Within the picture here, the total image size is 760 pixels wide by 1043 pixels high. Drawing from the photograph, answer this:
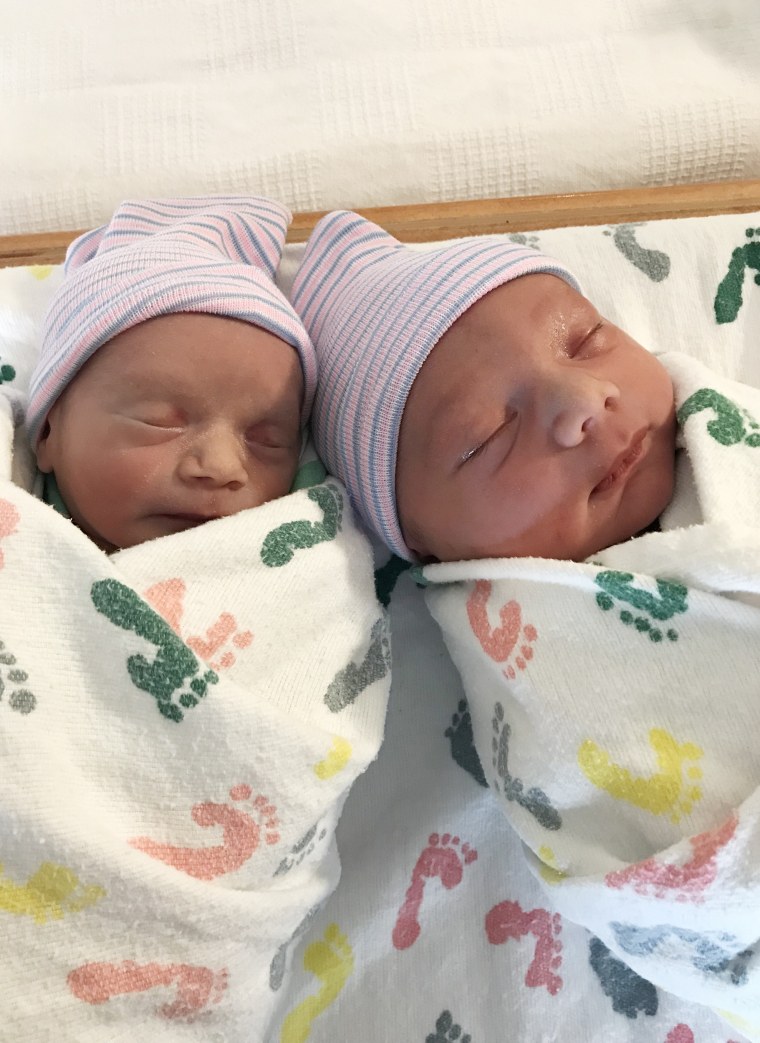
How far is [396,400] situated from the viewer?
85 centimetres

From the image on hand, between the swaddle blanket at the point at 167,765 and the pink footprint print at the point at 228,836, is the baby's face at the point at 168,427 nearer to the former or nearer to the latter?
the swaddle blanket at the point at 167,765

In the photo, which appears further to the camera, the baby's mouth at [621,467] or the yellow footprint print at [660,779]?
the baby's mouth at [621,467]

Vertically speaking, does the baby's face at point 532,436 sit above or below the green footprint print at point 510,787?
above

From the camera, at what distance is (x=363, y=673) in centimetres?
84

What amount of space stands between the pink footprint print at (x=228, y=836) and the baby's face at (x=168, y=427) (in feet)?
0.92

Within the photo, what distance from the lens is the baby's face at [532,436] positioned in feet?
2.65

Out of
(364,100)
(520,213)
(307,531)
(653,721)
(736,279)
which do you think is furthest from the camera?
(364,100)

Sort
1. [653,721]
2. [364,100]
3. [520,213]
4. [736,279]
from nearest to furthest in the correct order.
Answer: [653,721], [736,279], [520,213], [364,100]

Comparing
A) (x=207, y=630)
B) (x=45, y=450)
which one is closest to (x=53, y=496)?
(x=45, y=450)

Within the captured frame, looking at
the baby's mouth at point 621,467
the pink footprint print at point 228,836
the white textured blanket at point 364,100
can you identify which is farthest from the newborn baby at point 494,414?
the white textured blanket at point 364,100

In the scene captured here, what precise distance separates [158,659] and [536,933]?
18.5 inches

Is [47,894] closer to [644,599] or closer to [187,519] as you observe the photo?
[187,519]

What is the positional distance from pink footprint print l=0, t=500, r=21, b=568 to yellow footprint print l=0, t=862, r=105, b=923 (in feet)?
0.92

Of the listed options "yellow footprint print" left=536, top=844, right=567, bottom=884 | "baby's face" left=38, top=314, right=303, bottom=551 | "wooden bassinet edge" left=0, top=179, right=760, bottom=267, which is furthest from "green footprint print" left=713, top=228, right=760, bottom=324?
"yellow footprint print" left=536, top=844, right=567, bottom=884
